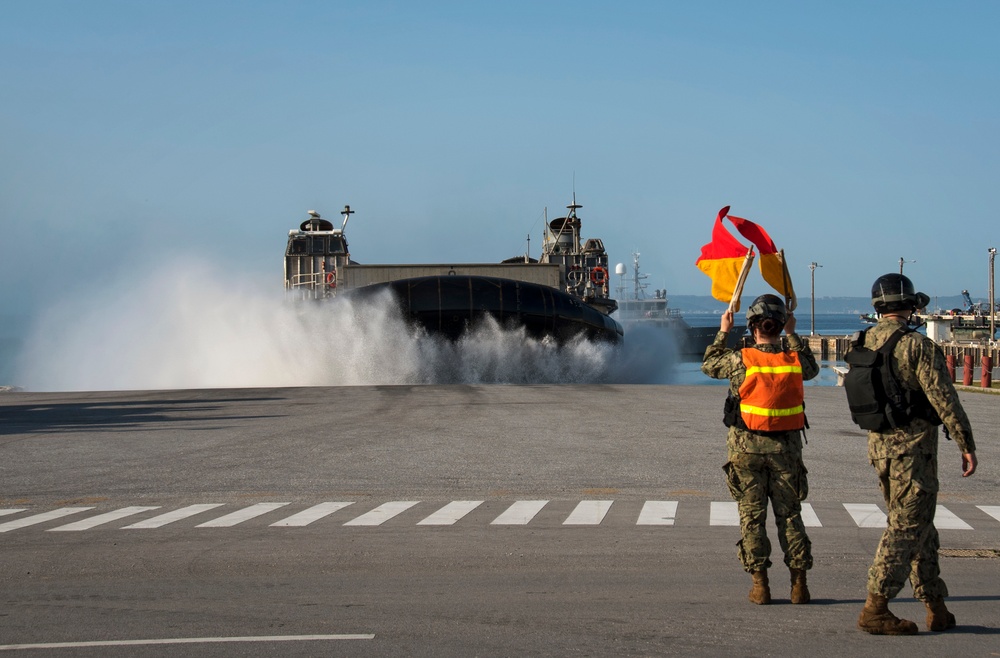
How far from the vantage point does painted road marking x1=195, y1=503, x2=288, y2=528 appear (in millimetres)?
10227

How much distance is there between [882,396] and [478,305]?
4002 cm

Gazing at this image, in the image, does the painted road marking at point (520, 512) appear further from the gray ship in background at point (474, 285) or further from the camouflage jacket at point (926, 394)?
the gray ship in background at point (474, 285)

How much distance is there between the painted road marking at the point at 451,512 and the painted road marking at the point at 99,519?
3.07 m

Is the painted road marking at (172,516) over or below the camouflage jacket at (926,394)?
below

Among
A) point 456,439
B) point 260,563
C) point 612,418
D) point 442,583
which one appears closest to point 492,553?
point 442,583

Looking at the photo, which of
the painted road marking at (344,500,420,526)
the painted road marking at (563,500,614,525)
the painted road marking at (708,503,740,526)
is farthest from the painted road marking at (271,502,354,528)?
the painted road marking at (708,503,740,526)

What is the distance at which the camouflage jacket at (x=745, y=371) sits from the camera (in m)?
6.66

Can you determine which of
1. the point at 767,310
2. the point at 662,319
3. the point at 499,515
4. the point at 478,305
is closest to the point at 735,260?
the point at 767,310

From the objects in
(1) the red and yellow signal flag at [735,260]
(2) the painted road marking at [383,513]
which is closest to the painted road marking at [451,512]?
(2) the painted road marking at [383,513]

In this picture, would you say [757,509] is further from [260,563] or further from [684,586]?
[260,563]

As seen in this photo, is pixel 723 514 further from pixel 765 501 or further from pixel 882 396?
pixel 882 396

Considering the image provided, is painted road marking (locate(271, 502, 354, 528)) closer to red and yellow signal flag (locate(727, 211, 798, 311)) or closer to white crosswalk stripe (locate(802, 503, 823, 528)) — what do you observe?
white crosswalk stripe (locate(802, 503, 823, 528))

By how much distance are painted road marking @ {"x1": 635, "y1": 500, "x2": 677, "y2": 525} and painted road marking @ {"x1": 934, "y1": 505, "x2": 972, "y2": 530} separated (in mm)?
2332

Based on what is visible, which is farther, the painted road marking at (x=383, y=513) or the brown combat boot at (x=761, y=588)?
the painted road marking at (x=383, y=513)
